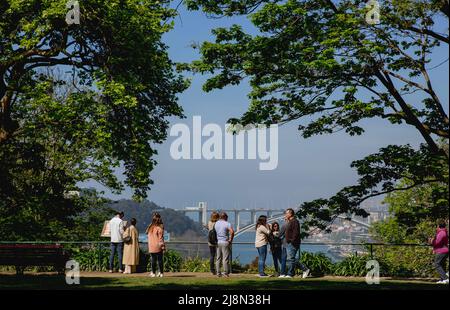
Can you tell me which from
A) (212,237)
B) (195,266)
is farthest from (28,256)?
(195,266)

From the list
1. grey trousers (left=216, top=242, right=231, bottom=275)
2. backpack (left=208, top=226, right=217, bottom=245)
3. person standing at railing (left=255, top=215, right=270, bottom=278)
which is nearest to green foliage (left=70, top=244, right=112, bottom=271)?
backpack (left=208, top=226, right=217, bottom=245)

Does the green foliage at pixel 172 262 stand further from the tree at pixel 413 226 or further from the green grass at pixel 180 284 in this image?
the tree at pixel 413 226

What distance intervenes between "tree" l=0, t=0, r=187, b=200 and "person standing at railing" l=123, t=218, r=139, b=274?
5.75 feet

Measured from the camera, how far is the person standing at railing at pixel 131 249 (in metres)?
21.9

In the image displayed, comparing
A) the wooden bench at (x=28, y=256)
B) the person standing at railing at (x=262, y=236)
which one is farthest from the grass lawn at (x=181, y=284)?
the person standing at railing at (x=262, y=236)

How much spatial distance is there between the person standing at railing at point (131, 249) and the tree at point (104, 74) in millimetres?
1752

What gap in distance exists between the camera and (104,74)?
21.8 meters

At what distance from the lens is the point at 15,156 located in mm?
26781

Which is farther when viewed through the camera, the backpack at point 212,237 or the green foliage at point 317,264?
the green foliage at point 317,264

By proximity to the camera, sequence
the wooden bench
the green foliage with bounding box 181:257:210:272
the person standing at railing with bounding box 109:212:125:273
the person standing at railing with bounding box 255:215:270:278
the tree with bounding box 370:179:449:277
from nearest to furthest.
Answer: the tree with bounding box 370:179:449:277 < the person standing at railing with bounding box 255:215:270:278 < the wooden bench < the person standing at railing with bounding box 109:212:125:273 < the green foliage with bounding box 181:257:210:272

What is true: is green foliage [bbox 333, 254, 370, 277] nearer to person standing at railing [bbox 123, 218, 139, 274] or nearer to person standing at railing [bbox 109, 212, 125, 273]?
person standing at railing [bbox 123, 218, 139, 274]

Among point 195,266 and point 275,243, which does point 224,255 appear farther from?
point 195,266

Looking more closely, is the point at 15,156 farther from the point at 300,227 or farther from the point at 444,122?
the point at 444,122

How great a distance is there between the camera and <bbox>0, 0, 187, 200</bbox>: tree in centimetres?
2153
